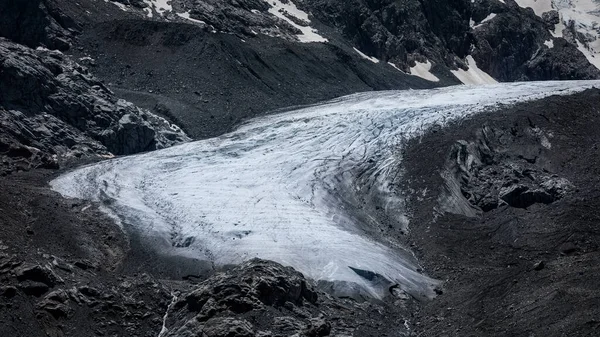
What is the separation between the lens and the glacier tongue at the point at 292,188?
1352 inches

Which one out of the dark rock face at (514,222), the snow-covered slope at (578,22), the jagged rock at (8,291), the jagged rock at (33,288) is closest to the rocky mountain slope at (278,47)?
the snow-covered slope at (578,22)

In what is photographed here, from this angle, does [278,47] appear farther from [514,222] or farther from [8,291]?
[8,291]

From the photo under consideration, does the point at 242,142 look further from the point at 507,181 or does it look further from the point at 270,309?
the point at 270,309

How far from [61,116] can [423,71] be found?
122 feet

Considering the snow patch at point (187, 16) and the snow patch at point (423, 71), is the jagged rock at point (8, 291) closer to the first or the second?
the snow patch at point (187, 16)

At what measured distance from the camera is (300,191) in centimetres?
4028

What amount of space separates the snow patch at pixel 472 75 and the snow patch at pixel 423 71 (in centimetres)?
302

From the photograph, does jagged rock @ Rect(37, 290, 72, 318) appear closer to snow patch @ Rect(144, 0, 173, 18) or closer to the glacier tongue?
the glacier tongue

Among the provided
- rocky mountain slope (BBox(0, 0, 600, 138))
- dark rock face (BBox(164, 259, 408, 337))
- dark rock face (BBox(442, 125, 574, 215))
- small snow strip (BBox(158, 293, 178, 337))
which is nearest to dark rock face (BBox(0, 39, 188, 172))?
rocky mountain slope (BBox(0, 0, 600, 138))

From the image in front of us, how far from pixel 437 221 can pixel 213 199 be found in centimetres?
894

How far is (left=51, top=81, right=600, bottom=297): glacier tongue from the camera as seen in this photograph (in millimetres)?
34344

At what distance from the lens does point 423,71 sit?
75375 millimetres

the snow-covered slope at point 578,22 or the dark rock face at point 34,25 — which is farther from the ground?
the snow-covered slope at point 578,22

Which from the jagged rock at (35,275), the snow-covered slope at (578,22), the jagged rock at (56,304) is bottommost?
the jagged rock at (56,304)
